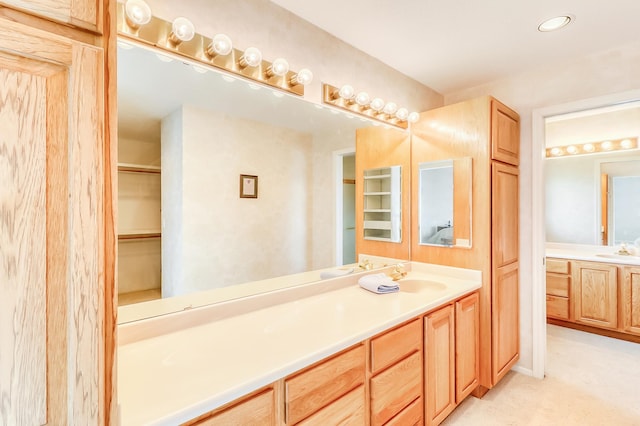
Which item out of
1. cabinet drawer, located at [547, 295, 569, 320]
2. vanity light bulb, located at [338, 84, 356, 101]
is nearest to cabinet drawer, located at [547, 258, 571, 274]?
cabinet drawer, located at [547, 295, 569, 320]

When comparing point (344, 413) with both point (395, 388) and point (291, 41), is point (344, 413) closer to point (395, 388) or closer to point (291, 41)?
point (395, 388)

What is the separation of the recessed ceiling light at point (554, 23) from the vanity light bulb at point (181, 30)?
6.42 ft

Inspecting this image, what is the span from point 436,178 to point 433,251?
1.88 feet

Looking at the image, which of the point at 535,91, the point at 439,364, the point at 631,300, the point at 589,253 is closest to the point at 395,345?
the point at 439,364

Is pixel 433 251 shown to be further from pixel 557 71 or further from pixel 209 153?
pixel 209 153

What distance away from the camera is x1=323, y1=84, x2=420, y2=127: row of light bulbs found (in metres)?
1.94

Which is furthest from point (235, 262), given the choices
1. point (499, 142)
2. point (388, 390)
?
point (499, 142)

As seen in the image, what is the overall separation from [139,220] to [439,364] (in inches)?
67.9

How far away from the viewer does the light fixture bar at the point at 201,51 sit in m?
1.16

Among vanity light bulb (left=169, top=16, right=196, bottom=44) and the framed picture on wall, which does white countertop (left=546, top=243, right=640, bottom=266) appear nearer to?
the framed picture on wall

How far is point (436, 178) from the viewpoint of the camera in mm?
2412

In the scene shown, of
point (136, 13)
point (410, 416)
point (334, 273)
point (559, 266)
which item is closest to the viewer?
point (136, 13)

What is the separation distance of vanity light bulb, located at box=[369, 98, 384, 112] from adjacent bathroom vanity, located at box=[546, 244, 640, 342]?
2781mm

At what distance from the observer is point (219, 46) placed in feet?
4.45
